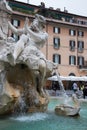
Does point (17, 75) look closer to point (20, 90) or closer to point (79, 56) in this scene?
point (20, 90)

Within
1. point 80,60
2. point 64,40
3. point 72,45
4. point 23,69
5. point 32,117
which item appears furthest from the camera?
point 80,60

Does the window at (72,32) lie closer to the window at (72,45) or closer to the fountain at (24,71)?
the window at (72,45)

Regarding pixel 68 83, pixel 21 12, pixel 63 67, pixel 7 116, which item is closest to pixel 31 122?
pixel 7 116

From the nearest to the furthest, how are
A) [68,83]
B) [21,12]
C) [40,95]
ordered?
[40,95], [68,83], [21,12]

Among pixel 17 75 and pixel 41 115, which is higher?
pixel 17 75

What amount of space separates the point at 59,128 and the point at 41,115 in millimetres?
2298

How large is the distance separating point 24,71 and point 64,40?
41875mm

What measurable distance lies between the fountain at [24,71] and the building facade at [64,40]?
36.7 meters

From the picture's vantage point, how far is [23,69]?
37.1ft

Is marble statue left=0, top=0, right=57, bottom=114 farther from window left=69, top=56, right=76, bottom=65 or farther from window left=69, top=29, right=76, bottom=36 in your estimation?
window left=69, top=56, right=76, bottom=65

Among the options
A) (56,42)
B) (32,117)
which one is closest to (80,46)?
(56,42)

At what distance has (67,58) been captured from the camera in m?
53.3

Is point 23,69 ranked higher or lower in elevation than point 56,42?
lower

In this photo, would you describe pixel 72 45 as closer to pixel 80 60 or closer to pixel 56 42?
pixel 80 60
